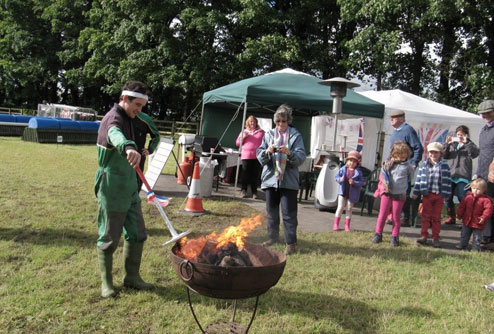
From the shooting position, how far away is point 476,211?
220 inches

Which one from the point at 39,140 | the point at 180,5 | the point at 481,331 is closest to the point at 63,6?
the point at 180,5

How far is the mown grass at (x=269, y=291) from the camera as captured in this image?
3.19 meters

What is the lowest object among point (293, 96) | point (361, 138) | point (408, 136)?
point (408, 136)

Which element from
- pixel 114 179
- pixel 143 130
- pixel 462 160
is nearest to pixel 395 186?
pixel 462 160

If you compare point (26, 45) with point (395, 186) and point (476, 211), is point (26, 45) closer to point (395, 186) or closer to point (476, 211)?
point (395, 186)

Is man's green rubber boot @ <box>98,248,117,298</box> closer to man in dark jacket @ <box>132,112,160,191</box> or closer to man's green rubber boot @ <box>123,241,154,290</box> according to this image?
man's green rubber boot @ <box>123,241,154,290</box>

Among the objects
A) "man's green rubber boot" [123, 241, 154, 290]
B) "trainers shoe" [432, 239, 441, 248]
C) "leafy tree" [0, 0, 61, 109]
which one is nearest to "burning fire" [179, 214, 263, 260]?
"man's green rubber boot" [123, 241, 154, 290]

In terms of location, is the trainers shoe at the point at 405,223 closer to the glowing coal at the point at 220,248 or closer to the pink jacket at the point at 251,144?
the pink jacket at the point at 251,144

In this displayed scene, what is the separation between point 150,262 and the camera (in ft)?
14.1

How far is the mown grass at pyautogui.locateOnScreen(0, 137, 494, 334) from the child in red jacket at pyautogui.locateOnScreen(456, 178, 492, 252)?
0.34 m

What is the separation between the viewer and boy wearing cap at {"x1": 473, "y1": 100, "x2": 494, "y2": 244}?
18.8 ft

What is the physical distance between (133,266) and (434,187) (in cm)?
425

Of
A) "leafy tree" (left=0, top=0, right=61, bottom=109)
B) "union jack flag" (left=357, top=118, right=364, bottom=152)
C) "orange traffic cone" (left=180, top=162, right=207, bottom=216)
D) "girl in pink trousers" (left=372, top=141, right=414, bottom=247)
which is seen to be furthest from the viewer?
"leafy tree" (left=0, top=0, right=61, bottom=109)

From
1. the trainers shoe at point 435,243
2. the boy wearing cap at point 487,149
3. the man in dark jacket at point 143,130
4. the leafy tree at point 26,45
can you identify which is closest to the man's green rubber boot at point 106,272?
the man in dark jacket at point 143,130
